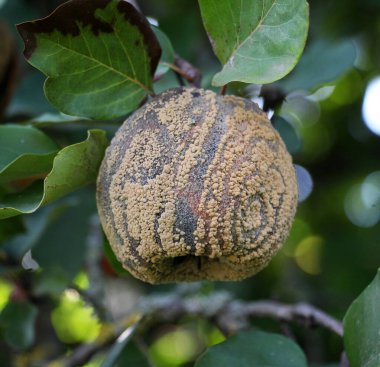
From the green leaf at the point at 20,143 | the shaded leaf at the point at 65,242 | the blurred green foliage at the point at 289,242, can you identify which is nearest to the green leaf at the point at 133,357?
the blurred green foliage at the point at 289,242

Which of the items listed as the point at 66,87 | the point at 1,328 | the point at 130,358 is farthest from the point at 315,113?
the point at 66,87

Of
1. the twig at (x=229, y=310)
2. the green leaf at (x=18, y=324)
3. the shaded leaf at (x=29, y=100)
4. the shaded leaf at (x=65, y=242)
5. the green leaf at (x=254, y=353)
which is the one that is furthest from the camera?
the shaded leaf at (x=29, y=100)

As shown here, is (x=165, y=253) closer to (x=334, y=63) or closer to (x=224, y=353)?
(x=224, y=353)

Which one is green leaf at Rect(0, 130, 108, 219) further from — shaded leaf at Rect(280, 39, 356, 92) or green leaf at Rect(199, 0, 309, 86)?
shaded leaf at Rect(280, 39, 356, 92)

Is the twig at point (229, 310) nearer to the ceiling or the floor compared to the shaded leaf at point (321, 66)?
nearer to the floor

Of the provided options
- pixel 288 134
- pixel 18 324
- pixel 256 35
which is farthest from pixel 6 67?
pixel 256 35

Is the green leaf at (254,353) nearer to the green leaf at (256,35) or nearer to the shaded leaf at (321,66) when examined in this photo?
the green leaf at (256,35)
